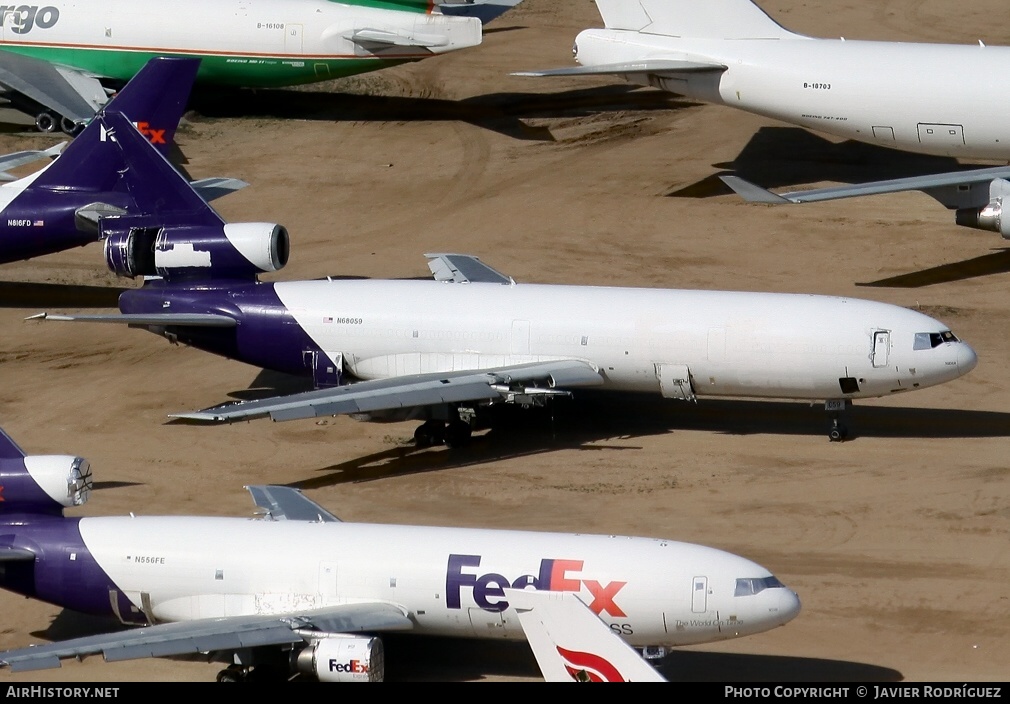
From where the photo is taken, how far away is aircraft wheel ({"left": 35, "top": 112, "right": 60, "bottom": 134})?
233ft

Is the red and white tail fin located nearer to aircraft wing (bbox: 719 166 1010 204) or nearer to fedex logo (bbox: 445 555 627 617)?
fedex logo (bbox: 445 555 627 617)

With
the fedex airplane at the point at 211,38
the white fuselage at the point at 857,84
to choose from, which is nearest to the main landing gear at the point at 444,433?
the white fuselage at the point at 857,84

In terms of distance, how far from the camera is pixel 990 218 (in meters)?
54.0

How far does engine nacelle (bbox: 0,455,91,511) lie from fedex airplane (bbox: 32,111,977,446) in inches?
268

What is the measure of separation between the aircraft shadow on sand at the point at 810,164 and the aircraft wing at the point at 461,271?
605 inches

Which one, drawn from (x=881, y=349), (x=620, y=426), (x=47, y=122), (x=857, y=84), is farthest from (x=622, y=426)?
(x=47, y=122)

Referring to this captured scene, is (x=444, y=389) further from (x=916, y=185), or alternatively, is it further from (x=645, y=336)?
(x=916, y=185)

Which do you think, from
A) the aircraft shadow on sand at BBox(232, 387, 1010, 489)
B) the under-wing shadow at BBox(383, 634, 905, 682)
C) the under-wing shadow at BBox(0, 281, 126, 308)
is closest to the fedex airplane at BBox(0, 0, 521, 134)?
the under-wing shadow at BBox(0, 281, 126, 308)

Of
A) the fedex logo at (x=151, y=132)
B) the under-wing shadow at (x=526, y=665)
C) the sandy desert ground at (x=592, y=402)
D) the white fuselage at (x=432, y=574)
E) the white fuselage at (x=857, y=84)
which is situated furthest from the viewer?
the white fuselage at (x=857, y=84)

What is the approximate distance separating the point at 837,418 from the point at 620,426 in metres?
6.25

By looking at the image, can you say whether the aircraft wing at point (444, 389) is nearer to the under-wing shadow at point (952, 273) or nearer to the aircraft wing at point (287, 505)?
the aircraft wing at point (287, 505)

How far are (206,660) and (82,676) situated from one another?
8.37 ft

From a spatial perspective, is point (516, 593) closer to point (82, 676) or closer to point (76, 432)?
point (82, 676)

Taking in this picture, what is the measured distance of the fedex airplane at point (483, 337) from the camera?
1709 inches
